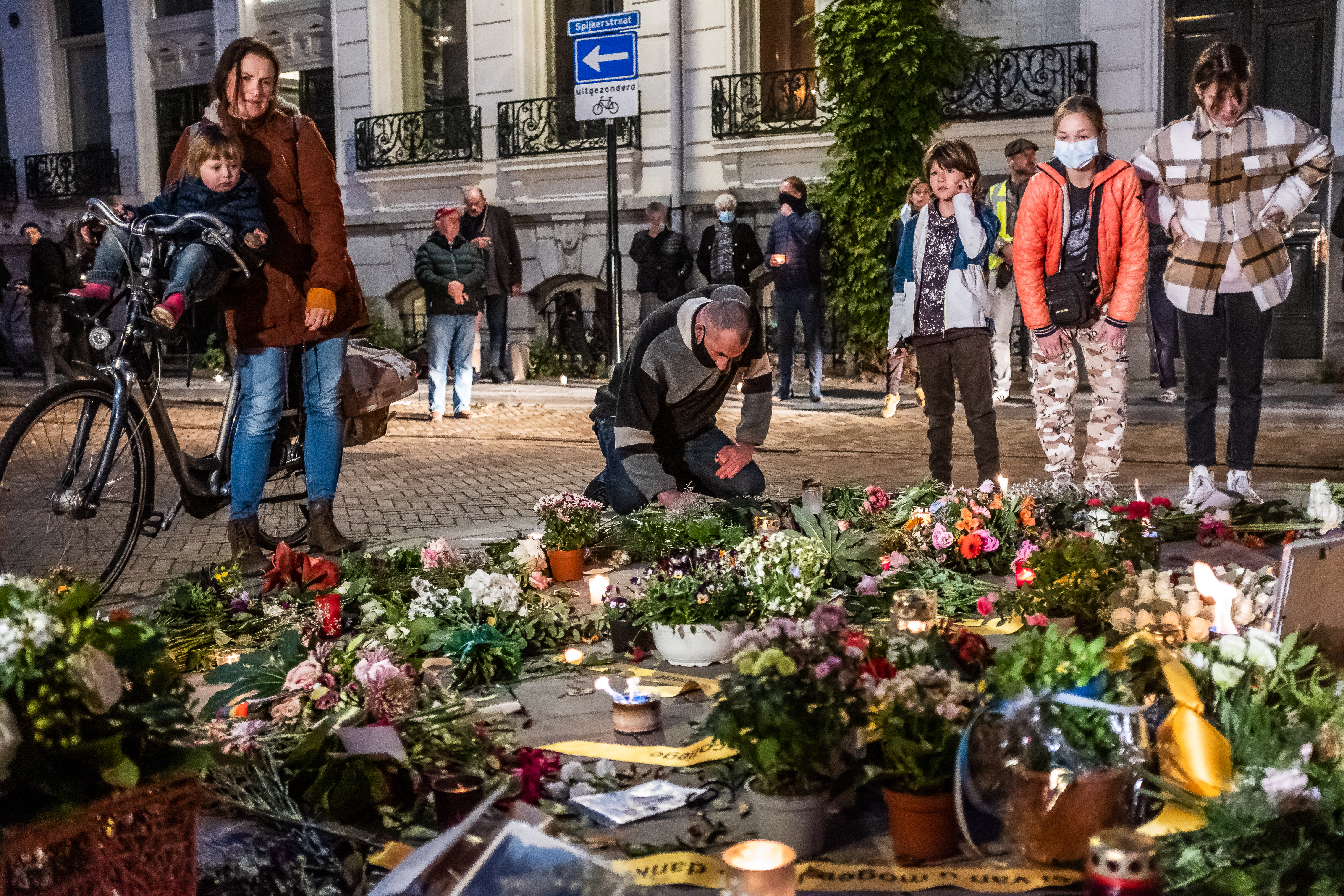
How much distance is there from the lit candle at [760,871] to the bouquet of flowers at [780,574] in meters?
1.70

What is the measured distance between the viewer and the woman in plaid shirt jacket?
5.86m

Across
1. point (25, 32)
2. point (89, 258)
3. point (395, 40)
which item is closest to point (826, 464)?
point (89, 258)

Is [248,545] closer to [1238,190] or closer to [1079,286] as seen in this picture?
[1079,286]

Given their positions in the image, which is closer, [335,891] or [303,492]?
[335,891]

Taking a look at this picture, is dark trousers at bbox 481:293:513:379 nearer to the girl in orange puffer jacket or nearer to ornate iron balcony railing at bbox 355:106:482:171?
ornate iron balcony railing at bbox 355:106:482:171

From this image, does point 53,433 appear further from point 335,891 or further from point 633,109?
point 633,109

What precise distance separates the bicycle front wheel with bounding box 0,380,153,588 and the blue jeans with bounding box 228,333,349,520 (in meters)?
0.38

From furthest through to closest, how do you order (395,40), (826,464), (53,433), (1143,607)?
1. (395,40)
2. (826,464)
3. (53,433)
4. (1143,607)

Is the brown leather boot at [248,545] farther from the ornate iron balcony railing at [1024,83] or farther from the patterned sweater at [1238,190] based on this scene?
the ornate iron balcony railing at [1024,83]

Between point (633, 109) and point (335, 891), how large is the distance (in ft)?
30.7

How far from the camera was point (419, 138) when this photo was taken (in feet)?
→ 57.3

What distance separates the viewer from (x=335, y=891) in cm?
247

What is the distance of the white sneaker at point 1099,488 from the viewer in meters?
6.09

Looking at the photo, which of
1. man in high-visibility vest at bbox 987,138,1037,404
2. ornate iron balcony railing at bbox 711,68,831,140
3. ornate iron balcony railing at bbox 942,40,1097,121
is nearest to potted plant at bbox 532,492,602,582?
man in high-visibility vest at bbox 987,138,1037,404
